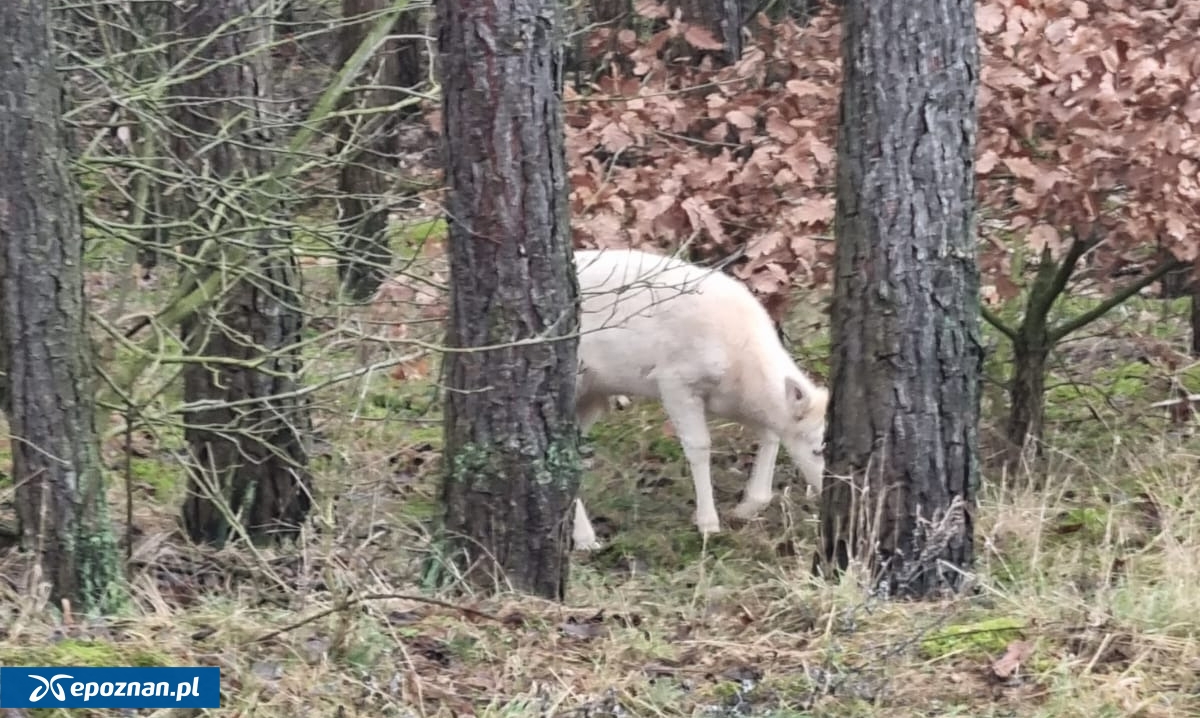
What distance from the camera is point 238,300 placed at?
23.6ft

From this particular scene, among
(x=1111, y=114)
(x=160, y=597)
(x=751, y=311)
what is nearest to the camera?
(x=160, y=597)

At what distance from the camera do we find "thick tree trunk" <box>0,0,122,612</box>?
15.5 ft

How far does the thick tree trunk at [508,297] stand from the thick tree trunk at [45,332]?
1.45 m

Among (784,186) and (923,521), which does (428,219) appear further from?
(923,521)

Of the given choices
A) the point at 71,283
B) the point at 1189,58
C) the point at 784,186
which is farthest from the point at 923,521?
the point at 71,283

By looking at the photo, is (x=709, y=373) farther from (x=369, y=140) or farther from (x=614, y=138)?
(x=369, y=140)

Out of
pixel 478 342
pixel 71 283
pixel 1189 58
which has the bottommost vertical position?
pixel 478 342

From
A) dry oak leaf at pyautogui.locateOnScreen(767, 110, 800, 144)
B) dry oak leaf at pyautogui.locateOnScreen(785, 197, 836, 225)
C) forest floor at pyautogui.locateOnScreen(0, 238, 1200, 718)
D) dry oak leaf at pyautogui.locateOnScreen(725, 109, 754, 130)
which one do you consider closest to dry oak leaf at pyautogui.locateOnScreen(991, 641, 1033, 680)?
forest floor at pyautogui.locateOnScreen(0, 238, 1200, 718)

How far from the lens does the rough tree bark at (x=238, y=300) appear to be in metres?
6.66

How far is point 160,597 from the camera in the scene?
554 cm

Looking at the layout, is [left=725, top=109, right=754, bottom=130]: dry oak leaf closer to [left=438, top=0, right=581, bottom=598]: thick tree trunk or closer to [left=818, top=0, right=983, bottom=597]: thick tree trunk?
[left=818, top=0, right=983, bottom=597]: thick tree trunk

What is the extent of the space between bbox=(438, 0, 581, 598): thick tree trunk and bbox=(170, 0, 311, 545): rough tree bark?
3.54 ft

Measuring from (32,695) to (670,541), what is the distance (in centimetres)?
450

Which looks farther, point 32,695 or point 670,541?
point 670,541
